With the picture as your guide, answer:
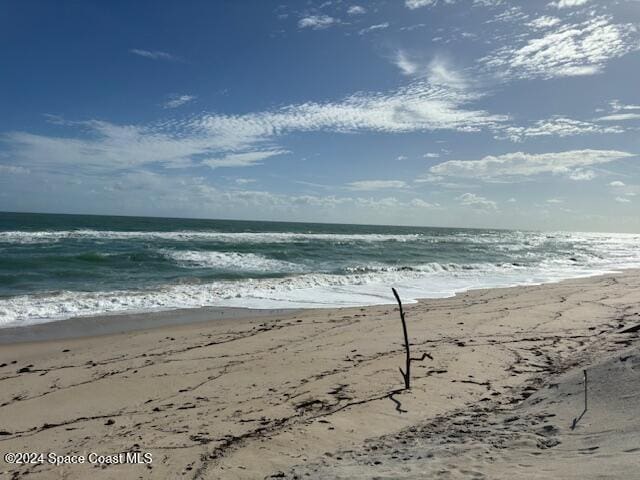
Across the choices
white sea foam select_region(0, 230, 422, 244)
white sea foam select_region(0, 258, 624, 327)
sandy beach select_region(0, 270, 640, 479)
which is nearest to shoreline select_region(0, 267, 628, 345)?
white sea foam select_region(0, 258, 624, 327)

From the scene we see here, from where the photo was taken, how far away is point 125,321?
980 cm

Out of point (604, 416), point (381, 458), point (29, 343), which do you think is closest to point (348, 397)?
point (381, 458)

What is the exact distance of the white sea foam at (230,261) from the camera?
19641 millimetres

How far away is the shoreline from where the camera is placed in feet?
28.3

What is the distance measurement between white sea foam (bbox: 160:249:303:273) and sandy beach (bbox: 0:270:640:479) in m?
10.3

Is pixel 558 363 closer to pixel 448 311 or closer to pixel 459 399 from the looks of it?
pixel 459 399

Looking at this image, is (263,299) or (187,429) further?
(263,299)

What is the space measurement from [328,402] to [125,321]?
6540 millimetres

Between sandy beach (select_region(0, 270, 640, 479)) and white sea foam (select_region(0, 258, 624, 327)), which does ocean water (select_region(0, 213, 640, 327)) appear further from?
sandy beach (select_region(0, 270, 640, 479))

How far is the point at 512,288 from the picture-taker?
15773 millimetres

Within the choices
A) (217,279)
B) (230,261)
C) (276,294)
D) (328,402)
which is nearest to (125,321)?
(276,294)

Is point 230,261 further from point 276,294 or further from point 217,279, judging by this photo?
point 276,294

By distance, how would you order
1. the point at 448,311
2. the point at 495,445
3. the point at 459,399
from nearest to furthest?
1. the point at 495,445
2. the point at 459,399
3. the point at 448,311

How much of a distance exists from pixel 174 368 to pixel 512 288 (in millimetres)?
13313
